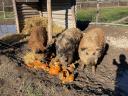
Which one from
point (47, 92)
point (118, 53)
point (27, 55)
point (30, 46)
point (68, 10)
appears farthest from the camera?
point (68, 10)

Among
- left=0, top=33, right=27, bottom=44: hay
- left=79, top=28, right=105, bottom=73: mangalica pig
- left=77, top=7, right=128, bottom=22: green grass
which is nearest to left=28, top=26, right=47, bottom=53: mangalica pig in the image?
left=79, top=28, right=105, bottom=73: mangalica pig

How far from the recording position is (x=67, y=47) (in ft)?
39.8

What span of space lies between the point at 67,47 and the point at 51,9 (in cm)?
546

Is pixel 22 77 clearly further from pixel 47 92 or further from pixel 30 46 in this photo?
pixel 30 46

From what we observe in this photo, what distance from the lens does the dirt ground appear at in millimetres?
9188

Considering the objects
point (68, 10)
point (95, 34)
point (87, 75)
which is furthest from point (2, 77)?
point (68, 10)

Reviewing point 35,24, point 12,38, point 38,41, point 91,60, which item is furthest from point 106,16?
point 91,60

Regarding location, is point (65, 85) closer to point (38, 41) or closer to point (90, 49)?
point (90, 49)

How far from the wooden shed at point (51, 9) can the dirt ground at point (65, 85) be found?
189 inches

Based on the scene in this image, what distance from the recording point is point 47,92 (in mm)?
9117

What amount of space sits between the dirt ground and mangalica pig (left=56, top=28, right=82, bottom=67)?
31.1 inches

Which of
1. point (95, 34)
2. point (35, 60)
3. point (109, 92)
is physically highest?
point (95, 34)

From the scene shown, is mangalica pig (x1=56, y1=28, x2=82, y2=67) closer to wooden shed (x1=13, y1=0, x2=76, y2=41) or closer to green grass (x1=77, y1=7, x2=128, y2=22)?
wooden shed (x1=13, y1=0, x2=76, y2=41)

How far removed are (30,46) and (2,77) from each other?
11.3ft
